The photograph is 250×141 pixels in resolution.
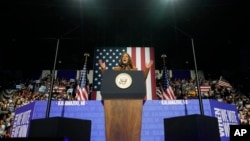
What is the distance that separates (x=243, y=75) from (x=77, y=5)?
11253 mm

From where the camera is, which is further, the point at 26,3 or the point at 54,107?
the point at 26,3

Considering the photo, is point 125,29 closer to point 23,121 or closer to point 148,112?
point 148,112

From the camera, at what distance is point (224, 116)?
529 cm

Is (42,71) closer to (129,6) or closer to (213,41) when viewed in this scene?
(129,6)

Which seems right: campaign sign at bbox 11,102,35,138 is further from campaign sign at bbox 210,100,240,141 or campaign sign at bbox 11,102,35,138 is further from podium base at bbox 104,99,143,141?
campaign sign at bbox 210,100,240,141

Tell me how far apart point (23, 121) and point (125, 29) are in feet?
20.9

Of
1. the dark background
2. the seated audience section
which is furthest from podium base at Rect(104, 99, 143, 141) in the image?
the dark background

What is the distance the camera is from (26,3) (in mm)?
8586

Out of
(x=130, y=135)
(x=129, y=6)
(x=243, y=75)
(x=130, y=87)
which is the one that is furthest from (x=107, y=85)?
(x=243, y=75)

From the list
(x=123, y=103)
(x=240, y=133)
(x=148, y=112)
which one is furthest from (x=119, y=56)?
(x=240, y=133)

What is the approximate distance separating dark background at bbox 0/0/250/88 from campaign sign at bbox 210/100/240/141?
133 inches

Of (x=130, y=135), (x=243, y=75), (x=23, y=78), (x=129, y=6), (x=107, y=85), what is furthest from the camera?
(x=23, y=78)

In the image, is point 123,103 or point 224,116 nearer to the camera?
point 123,103

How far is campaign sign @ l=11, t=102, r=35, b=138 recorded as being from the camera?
5129 mm
